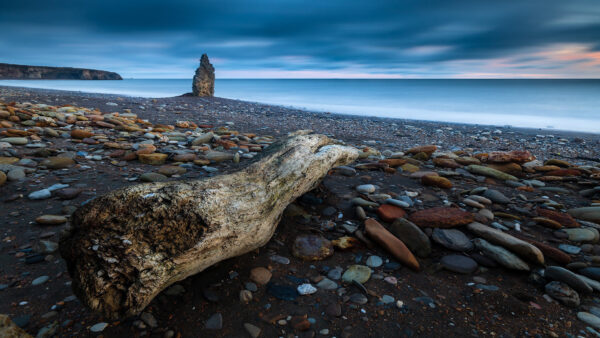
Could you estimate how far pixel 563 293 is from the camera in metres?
1.75

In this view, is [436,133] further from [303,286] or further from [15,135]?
[15,135]

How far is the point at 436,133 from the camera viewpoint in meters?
9.36

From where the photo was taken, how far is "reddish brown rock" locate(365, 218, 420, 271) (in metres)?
2.09

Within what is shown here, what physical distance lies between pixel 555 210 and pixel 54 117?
7607 millimetres

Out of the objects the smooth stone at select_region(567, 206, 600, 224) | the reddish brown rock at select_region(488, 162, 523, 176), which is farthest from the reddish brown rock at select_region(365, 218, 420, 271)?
the reddish brown rock at select_region(488, 162, 523, 176)

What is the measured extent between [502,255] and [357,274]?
105cm

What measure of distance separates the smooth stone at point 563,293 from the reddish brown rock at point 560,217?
3.53ft

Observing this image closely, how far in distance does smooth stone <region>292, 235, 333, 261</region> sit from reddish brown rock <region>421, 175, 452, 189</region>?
186 cm

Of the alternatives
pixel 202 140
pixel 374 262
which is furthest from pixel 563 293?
pixel 202 140

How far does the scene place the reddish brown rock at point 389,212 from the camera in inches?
102

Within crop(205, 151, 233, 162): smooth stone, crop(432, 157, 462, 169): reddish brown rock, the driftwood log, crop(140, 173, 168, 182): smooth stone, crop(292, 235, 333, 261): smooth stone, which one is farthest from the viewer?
crop(432, 157, 462, 169): reddish brown rock

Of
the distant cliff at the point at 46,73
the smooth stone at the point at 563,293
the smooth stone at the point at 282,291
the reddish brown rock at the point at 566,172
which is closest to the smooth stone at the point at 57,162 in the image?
the smooth stone at the point at 282,291

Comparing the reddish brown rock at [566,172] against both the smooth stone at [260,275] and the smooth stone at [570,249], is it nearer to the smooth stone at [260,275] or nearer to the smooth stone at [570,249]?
the smooth stone at [570,249]

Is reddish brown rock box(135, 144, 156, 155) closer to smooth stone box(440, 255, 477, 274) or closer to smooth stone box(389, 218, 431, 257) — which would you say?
smooth stone box(389, 218, 431, 257)
